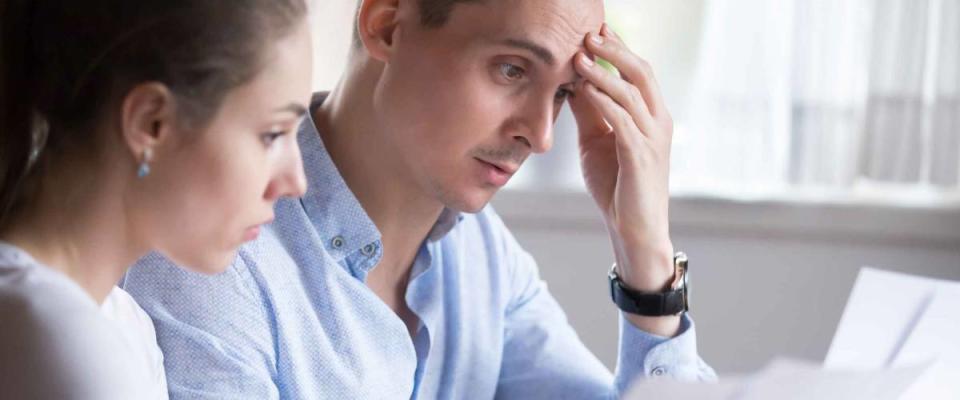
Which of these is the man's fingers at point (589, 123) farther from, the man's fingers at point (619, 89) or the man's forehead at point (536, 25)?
the man's forehead at point (536, 25)

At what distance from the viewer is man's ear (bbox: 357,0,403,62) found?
58.3 inches

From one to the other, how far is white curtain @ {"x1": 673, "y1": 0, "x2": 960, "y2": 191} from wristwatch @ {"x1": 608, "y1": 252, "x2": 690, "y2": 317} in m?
1.15

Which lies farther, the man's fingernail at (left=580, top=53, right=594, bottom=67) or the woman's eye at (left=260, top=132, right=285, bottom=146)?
the man's fingernail at (left=580, top=53, right=594, bottom=67)

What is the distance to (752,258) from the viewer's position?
8.81ft

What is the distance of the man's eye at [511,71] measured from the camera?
143 cm

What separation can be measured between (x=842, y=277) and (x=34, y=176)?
2041mm

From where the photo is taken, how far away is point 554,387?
5.33 ft

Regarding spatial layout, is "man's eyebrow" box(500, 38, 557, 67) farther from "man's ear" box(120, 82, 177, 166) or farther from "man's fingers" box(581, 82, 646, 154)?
"man's ear" box(120, 82, 177, 166)

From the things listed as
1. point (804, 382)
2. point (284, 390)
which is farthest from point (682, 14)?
point (804, 382)

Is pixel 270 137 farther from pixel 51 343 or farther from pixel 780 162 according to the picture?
pixel 780 162

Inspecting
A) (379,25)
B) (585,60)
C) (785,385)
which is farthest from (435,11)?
(785,385)

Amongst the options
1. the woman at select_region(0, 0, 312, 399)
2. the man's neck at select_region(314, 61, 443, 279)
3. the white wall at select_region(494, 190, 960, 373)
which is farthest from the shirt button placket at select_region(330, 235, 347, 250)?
the white wall at select_region(494, 190, 960, 373)

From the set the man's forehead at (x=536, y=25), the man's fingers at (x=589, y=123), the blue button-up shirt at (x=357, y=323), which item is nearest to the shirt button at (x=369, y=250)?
the blue button-up shirt at (x=357, y=323)

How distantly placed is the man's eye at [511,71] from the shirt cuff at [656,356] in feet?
1.15
